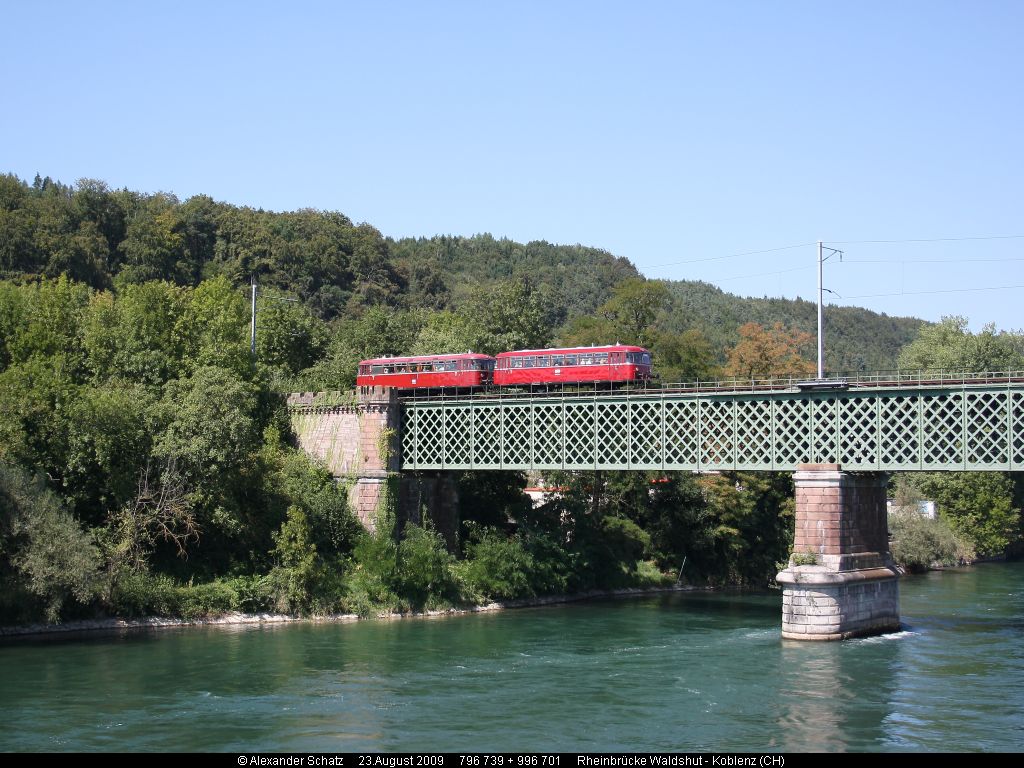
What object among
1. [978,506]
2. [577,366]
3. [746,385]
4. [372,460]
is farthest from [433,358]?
[978,506]

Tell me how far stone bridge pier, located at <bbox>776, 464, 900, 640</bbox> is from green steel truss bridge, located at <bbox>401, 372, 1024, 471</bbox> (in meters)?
1.37

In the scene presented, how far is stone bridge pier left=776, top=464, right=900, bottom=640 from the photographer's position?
152ft

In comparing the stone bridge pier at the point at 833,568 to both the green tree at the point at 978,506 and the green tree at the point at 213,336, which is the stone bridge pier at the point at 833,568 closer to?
the green tree at the point at 213,336

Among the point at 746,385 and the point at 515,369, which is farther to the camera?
the point at 515,369

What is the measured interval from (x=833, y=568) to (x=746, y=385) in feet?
42.3

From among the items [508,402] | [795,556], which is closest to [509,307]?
[508,402]

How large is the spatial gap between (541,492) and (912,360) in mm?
35724

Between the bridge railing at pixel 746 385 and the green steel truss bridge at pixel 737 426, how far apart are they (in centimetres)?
10

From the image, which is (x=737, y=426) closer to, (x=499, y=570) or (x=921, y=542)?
(x=499, y=570)

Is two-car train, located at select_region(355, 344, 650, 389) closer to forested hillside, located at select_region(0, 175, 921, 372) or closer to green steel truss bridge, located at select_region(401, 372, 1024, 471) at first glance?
green steel truss bridge, located at select_region(401, 372, 1024, 471)

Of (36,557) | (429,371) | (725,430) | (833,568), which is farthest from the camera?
(429,371)

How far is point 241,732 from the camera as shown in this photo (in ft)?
99.1

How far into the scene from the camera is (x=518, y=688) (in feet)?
121

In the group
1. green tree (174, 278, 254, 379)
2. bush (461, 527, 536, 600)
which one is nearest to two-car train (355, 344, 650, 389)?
green tree (174, 278, 254, 379)
